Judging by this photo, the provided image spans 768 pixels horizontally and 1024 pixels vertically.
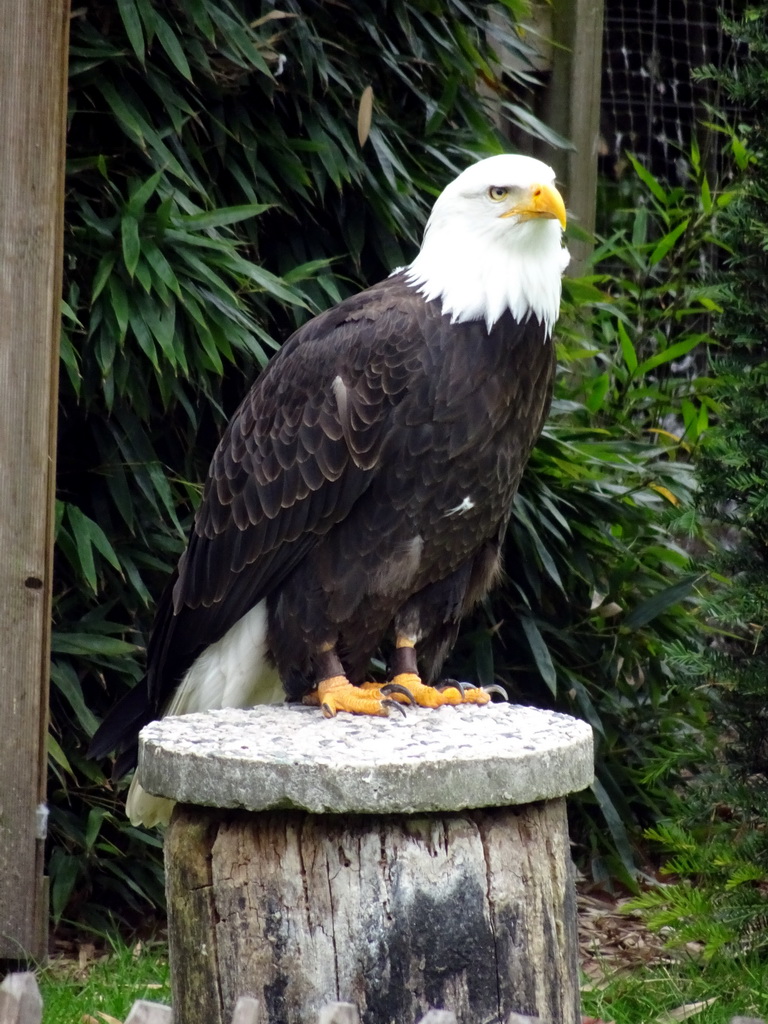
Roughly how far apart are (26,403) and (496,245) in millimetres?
1202

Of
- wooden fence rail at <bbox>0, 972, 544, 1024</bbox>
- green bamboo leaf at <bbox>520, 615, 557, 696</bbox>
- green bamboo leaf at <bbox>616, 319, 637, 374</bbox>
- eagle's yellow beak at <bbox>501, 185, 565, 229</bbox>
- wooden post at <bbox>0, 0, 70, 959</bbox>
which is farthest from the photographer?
green bamboo leaf at <bbox>616, 319, 637, 374</bbox>

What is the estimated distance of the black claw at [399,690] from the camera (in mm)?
2943

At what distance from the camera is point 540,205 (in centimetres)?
282

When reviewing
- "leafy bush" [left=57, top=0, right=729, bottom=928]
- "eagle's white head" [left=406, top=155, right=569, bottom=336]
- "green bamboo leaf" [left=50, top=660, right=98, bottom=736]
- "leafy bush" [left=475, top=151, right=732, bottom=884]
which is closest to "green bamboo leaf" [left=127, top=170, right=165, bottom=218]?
"leafy bush" [left=57, top=0, right=729, bottom=928]

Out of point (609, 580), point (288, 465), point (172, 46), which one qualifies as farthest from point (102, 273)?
point (609, 580)

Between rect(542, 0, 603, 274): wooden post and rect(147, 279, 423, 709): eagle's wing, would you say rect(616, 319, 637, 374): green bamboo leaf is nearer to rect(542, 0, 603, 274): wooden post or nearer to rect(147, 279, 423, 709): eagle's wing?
rect(542, 0, 603, 274): wooden post

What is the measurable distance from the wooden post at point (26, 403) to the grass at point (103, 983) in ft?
0.51

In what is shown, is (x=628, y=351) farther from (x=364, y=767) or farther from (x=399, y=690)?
(x=364, y=767)

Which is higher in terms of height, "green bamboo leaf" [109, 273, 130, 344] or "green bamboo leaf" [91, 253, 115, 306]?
"green bamboo leaf" [91, 253, 115, 306]

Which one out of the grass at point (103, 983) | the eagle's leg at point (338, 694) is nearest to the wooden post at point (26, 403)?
the grass at point (103, 983)

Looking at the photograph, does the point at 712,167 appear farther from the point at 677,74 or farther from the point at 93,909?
the point at 93,909

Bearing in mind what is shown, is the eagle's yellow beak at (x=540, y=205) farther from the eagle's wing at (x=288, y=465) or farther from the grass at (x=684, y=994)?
the grass at (x=684, y=994)

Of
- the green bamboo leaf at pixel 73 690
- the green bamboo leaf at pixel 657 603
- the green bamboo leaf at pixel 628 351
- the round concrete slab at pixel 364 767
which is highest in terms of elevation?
the green bamboo leaf at pixel 628 351

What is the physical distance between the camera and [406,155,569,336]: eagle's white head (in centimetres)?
284
